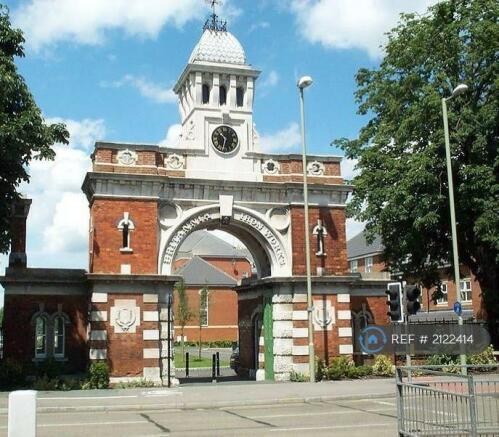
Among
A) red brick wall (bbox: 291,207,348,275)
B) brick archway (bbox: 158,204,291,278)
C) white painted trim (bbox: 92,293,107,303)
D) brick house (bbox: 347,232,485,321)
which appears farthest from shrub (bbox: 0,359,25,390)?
brick house (bbox: 347,232,485,321)

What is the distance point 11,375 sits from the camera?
23453mm

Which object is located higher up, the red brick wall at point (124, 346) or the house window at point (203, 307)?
the house window at point (203, 307)

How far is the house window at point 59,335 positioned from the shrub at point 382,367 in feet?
39.7

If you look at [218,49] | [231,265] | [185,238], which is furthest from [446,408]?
[231,265]

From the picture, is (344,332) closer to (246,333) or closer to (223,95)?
(246,333)

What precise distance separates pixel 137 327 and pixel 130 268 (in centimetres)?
214

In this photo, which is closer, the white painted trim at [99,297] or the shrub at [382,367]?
the white painted trim at [99,297]

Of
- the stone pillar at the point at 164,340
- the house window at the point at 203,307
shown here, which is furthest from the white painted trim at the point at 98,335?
the house window at the point at 203,307

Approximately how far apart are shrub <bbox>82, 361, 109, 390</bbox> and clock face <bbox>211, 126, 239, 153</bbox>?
9.41 m

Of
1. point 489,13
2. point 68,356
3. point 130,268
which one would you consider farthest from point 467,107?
point 68,356

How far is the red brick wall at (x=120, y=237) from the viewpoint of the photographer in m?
24.6

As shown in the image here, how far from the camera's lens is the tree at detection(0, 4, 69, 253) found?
21.1 metres

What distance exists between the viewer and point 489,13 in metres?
28.0

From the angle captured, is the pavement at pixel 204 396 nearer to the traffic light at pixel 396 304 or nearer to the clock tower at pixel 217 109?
the traffic light at pixel 396 304
